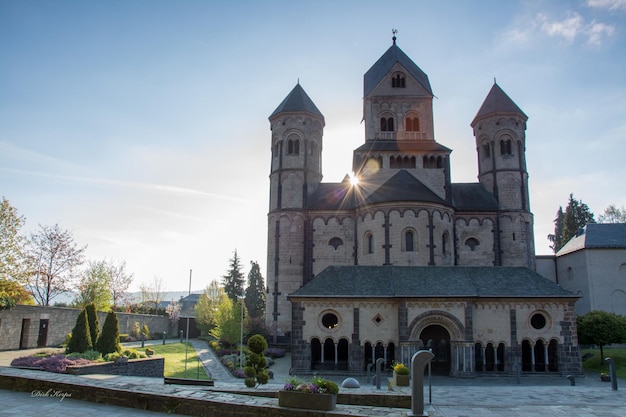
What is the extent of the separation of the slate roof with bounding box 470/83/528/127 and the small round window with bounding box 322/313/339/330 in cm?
2858

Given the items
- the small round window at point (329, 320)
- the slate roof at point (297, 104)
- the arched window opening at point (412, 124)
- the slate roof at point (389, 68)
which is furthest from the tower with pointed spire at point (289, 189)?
the small round window at point (329, 320)

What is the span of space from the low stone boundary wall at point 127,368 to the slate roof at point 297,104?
2856cm

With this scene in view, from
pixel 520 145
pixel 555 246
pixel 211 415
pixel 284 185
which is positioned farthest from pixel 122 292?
pixel 555 246

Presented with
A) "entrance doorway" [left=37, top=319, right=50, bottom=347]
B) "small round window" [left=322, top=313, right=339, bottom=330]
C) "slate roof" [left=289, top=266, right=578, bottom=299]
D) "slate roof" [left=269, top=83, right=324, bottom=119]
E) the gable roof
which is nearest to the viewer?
"slate roof" [left=289, top=266, right=578, bottom=299]

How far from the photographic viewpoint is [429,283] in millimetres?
32969

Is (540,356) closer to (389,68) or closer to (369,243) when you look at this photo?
(369,243)

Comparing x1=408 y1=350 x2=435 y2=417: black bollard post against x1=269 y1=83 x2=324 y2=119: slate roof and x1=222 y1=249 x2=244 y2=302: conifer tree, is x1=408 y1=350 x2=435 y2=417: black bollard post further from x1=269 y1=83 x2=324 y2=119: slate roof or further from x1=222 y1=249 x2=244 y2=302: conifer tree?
x1=222 y1=249 x2=244 y2=302: conifer tree

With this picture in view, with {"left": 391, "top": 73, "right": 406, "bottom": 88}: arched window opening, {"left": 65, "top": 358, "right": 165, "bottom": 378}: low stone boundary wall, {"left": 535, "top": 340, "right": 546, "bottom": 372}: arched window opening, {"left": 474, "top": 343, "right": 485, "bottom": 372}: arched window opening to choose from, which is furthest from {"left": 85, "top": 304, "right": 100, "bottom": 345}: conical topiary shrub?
{"left": 391, "top": 73, "right": 406, "bottom": 88}: arched window opening

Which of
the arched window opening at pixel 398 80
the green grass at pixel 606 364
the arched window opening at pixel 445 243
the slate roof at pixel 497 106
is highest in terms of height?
the arched window opening at pixel 398 80

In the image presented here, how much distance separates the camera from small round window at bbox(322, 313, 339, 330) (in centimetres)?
3203

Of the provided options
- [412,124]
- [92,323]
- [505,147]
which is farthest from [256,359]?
[505,147]

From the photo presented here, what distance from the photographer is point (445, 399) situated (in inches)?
808

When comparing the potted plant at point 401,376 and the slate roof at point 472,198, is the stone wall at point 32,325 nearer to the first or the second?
the potted plant at point 401,376

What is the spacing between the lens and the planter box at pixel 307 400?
12.6 meters
